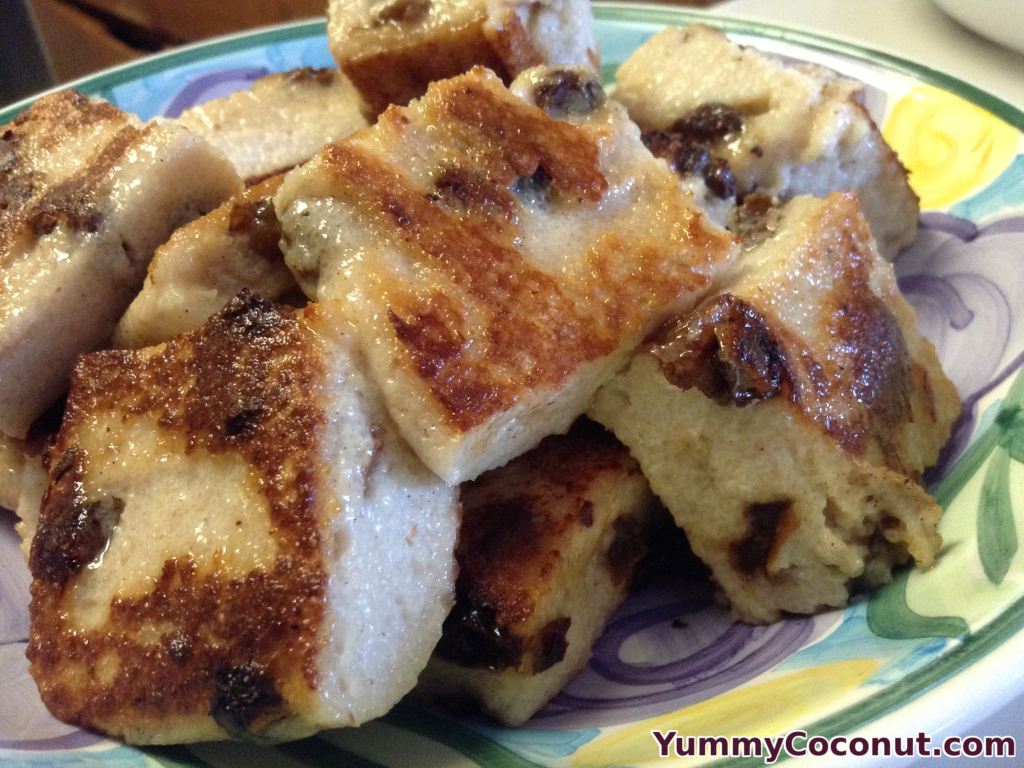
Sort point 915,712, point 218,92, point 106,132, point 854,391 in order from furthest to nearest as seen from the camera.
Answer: point 218,92 < point 106,132 < point 854,391 < point 915,712

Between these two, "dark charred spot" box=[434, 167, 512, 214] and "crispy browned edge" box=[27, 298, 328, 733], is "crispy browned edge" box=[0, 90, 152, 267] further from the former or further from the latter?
"dark charred spot" box=[434, 167, 512, 214]

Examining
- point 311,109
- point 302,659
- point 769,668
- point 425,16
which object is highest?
point 425,16

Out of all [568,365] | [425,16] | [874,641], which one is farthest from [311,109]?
[874,641]

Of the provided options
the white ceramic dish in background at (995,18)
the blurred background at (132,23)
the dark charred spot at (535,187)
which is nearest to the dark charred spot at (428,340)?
the dark charred spot at (535,187)

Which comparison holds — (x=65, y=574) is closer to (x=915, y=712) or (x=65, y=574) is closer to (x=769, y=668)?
(x=769, y=668)

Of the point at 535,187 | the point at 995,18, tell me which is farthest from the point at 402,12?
the point at 995,18

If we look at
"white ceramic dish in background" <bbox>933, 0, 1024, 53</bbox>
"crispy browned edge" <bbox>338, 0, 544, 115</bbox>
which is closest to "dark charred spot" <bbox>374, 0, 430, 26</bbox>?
"crispy browned edge" <bbox>338, 0, 544, 115</bbox>
